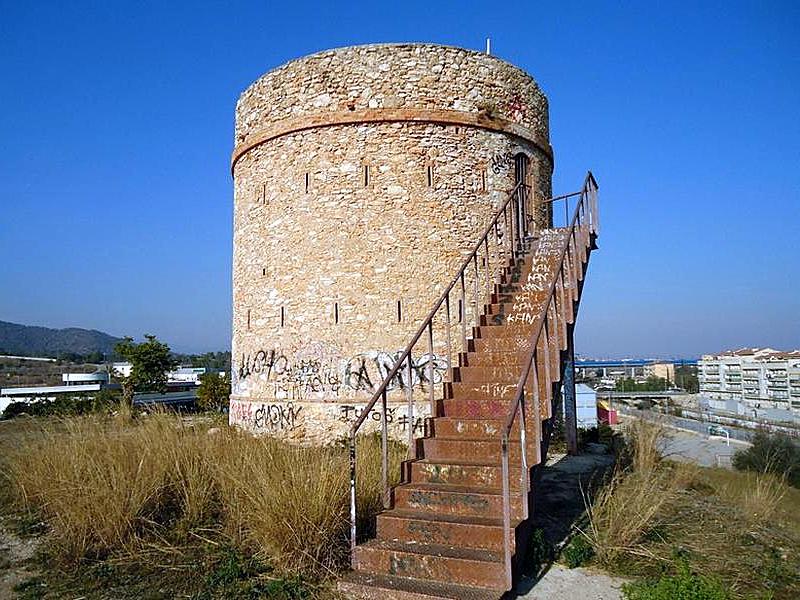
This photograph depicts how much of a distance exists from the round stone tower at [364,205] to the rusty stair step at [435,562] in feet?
20.1

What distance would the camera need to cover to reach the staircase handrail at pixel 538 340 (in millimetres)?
4867

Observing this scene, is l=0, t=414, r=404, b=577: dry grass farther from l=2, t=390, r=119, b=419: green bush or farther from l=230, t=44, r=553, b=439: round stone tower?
l=2, t=390, r=119, b=419: green bush

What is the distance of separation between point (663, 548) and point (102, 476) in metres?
5.70

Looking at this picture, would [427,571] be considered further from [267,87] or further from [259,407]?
[267,87]

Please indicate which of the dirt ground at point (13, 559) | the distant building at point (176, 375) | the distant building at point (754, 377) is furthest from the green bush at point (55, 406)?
the distant building at point (754, 377)

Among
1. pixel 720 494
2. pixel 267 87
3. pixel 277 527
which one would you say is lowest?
pixel 720 494

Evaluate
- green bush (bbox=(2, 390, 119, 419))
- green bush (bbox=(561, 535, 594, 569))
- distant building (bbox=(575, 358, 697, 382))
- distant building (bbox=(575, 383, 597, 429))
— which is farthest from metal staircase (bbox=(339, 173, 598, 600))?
distant building (bbox=(575, 358, 697, 382))

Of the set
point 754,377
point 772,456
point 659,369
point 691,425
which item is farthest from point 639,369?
point 772,456

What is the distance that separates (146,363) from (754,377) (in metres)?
100

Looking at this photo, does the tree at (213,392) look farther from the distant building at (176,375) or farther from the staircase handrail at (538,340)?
the staircase handrail at (538,340)

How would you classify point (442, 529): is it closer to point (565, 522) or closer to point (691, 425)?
point (565, 522)

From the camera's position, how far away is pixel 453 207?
11.9 meters

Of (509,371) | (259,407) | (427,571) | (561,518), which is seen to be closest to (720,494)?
(561,518)

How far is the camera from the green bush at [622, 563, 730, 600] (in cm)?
445
